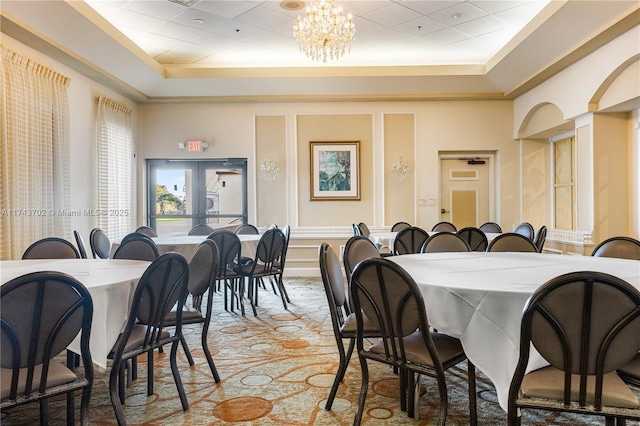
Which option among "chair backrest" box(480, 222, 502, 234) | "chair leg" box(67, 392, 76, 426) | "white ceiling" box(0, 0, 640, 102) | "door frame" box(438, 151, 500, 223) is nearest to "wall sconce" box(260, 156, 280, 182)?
"white ceiling" box(0, 0, 640, 102)

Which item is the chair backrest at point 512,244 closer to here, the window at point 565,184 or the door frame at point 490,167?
the window at point 565,184

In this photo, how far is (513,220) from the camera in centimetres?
736

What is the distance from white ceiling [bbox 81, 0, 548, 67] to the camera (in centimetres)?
472

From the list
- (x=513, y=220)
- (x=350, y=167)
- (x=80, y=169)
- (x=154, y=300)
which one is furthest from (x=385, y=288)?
(x=513, y=220)

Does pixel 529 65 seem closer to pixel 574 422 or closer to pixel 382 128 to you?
pixel 382 128

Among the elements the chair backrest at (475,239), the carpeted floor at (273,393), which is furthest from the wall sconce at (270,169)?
the carpeted floor at (273,393)

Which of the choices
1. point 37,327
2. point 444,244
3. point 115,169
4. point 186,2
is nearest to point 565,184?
point 444,244

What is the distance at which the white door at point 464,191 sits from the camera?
7602mm

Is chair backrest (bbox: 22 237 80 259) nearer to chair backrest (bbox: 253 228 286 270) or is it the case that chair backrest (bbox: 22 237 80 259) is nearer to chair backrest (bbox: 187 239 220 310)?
chair backrest (bbox: 187 239 220 310)

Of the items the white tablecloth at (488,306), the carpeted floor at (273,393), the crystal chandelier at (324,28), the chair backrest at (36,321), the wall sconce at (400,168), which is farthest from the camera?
the wall sconce at (400,168)

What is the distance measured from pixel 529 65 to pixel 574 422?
192 inches

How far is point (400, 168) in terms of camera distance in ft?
23.9

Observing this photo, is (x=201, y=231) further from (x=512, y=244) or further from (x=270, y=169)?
(x=512, y=244)

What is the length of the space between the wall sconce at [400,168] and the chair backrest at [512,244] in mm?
3709
